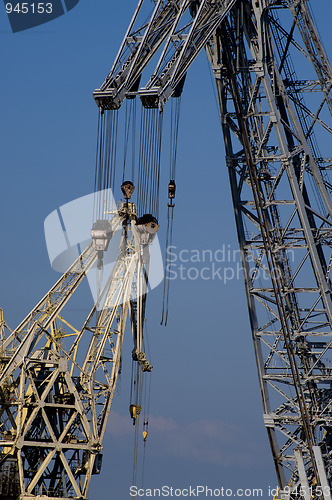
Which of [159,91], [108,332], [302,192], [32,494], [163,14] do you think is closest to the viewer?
[159,91]

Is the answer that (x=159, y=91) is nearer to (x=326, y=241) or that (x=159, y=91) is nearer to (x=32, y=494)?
(x=326, y=241)

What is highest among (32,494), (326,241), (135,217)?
(135,217)

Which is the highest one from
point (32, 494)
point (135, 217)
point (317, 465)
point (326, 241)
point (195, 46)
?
point (135, 217)

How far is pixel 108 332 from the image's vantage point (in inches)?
2729

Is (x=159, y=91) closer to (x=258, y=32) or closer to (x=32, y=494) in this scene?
(x=258, y=32)

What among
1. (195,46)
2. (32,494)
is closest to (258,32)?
(195,46)

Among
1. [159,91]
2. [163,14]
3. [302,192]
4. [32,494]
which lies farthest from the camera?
[32,494]

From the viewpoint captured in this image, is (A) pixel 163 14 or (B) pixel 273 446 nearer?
(A) pixel 163 14

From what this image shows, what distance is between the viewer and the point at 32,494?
6494 cm

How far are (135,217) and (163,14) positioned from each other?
938 inches

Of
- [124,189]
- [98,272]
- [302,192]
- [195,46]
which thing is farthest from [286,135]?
[98,272]

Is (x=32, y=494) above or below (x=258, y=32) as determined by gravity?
below

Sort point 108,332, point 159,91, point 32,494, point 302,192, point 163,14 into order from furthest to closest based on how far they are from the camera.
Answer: point 108,332, point 32,494, point 302,192, point 163,14, point 159,91

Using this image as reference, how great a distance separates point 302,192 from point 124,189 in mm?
18707
